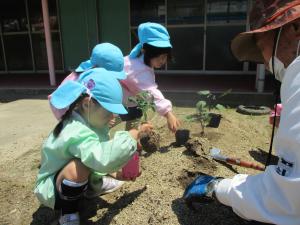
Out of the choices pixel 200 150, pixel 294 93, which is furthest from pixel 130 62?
pixel 294 93

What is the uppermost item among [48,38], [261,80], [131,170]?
[48,38]

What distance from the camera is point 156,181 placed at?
2.73 meters

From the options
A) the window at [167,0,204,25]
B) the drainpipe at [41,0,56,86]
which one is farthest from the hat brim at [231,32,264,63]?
the window at [167,0,204,25]

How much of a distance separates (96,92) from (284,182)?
1201 mm

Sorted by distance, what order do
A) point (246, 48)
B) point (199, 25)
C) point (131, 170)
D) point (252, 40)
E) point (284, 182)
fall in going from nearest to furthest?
1. point (284, 182)
2. point (252, 40)
3. point (246, 48)
4. point (131, 170)
5. point (199, 25)

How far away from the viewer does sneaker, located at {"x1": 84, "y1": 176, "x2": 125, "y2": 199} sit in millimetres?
2534

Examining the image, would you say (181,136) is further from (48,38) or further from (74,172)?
(48,38)

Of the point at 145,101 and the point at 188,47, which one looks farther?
the point at 188,47

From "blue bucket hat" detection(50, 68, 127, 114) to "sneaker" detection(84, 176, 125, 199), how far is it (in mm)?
740

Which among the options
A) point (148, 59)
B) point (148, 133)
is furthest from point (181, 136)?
point (148, 59)

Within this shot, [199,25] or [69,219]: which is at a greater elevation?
[199,25]

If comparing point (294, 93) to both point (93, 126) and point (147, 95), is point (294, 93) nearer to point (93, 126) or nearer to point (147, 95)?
point (93, 126)

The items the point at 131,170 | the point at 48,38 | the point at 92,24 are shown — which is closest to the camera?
the point at 131,170

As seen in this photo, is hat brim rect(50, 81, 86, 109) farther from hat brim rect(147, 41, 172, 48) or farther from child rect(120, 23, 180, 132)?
hat brim rect(147, 41, 172, 48)
